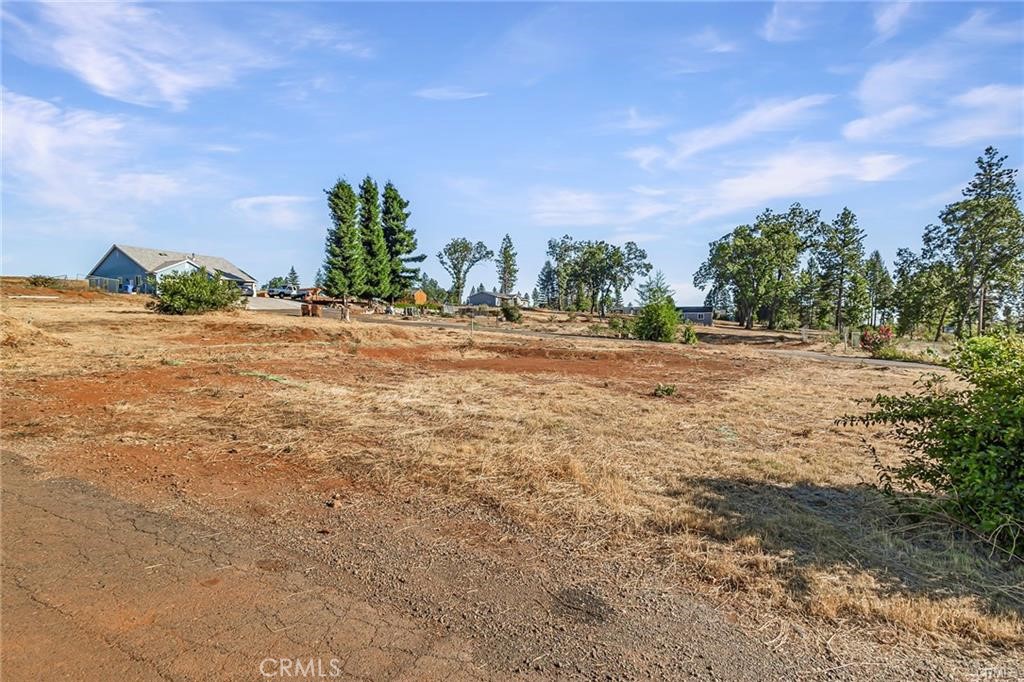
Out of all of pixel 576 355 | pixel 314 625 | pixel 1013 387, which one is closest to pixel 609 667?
pixel 314 625

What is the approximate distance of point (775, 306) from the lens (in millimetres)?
59656

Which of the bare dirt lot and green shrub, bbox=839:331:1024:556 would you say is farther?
green shrub, bbox=839:331:1024:556

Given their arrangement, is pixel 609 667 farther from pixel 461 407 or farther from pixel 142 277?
pixel 142 277

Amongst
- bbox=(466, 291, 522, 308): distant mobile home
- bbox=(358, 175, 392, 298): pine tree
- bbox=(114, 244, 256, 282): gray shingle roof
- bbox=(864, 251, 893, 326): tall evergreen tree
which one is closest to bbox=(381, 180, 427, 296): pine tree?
bbox=(358, 175, 392, 298): pine tree

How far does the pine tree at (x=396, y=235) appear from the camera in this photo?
2112 inches

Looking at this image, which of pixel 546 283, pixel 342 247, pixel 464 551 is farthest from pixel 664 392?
pixel 546 283

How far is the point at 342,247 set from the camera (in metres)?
47.2

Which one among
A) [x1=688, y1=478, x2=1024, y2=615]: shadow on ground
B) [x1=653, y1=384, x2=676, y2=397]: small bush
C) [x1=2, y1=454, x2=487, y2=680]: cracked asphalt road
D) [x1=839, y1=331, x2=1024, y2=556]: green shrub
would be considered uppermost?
[x1=839, y1=331, x2=1024, y2=556]: green shrub

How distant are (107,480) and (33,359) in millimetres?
8619

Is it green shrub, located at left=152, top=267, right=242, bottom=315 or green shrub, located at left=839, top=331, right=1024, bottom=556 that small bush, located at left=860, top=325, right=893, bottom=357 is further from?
green shrub, located at left=152, top=267, right=242, bottom=315

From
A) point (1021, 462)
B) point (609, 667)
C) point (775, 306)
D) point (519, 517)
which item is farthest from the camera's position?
point (775, 306)

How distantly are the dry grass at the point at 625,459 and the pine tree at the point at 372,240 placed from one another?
129 feet

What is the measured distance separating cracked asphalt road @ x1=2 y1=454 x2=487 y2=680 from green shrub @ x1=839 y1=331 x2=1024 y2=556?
12.4 ft

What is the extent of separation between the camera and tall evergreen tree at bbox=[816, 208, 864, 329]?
46291 mm
